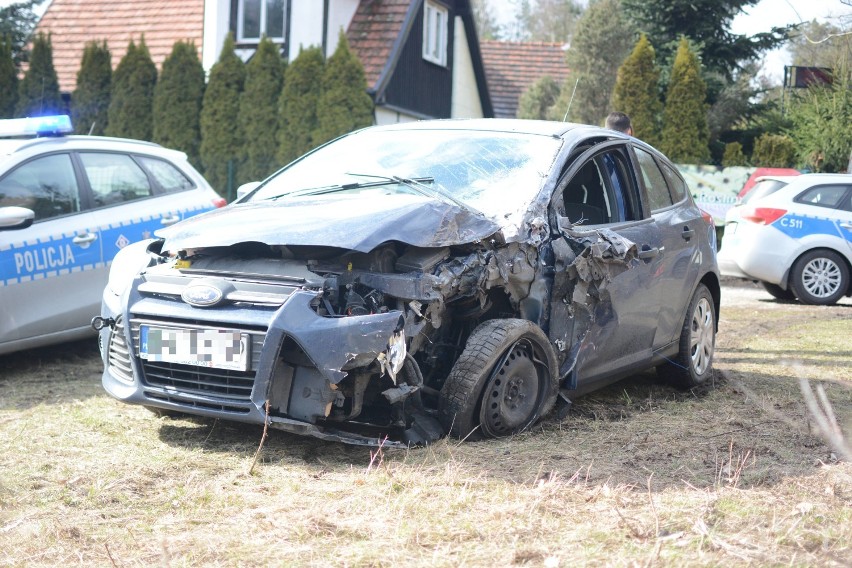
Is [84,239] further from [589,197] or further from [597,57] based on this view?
[597,57]

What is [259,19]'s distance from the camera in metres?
21.3

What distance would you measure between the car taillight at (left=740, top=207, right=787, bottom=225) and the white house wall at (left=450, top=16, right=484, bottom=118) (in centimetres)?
1349

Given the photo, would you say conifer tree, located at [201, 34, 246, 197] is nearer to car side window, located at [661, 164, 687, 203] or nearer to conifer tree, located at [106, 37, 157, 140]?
conifer tree, located at [106, 37, 157, 140]

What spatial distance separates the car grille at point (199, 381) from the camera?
4.47 m

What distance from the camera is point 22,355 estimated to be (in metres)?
7.58

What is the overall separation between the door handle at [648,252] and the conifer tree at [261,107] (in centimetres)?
1374

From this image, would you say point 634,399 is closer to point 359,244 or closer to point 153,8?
point 359,244

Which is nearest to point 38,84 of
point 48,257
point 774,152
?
point 48,257

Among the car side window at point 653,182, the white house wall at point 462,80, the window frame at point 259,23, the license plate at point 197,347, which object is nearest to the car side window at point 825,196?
the car side window at point 653,182

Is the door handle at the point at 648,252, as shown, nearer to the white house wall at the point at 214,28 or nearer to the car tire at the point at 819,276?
the car tire at the point at 819,276

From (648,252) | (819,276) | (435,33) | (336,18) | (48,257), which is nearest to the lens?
(648,252)

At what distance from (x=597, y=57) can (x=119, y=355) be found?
950 inches

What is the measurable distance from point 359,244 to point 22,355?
4115 mm

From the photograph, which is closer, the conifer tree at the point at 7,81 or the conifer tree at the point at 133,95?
the conifer tree at the point at 7,81
